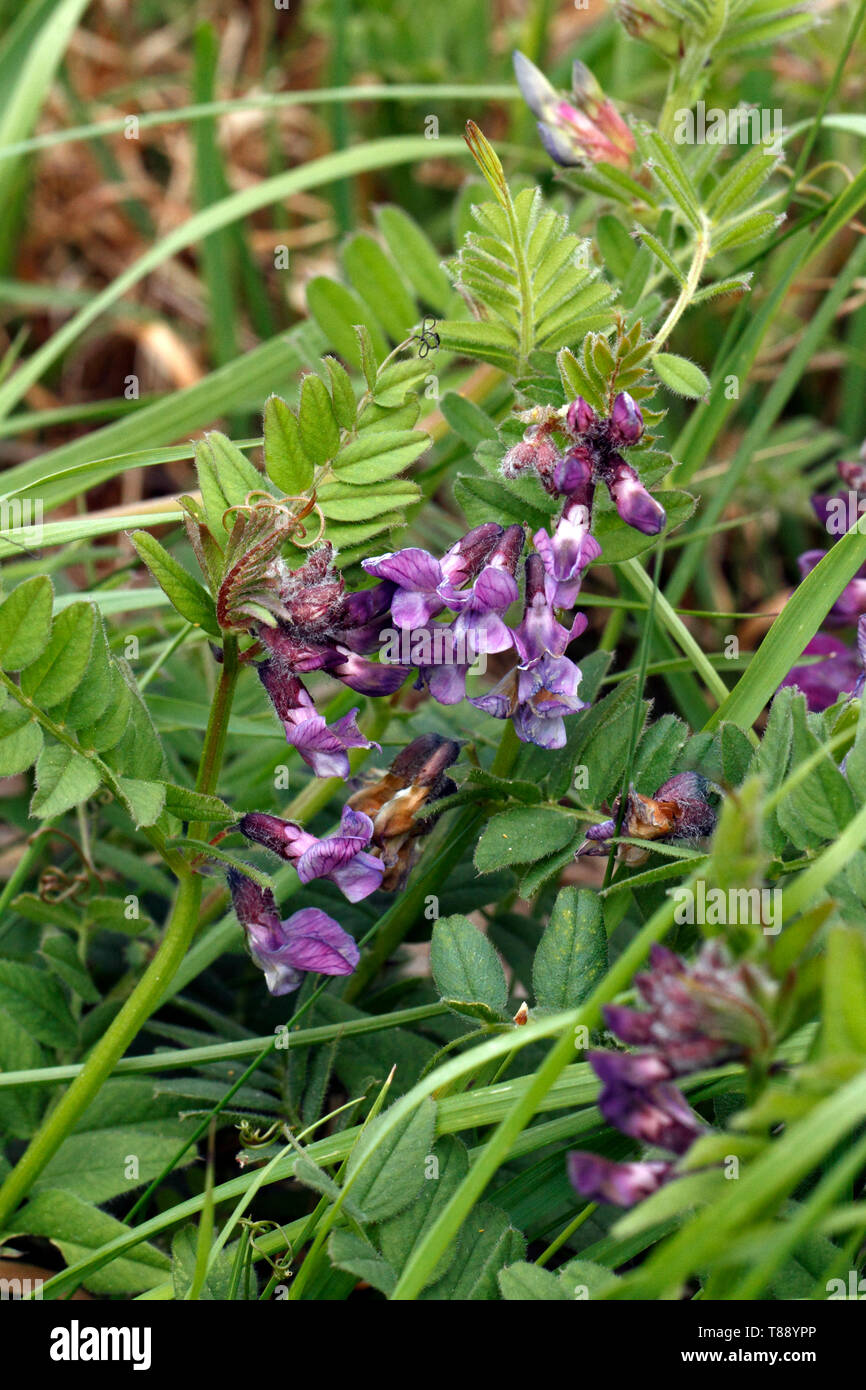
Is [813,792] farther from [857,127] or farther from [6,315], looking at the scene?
[6,315]

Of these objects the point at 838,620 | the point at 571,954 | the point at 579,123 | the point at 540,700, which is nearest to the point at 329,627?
the point at 540,700

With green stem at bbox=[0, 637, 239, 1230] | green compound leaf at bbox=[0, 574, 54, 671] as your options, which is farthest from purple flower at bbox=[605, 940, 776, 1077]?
green compound leaf at bbox=[0, 574, 54, 671]

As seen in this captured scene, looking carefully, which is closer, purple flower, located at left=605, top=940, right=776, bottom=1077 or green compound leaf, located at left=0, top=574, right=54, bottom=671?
purple flower, located at left=605, top=940, right=776, bottom=1077

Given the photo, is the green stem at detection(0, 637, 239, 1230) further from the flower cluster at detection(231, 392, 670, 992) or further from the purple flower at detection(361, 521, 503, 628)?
the purple flower at detection(361, 521, 503, 628)

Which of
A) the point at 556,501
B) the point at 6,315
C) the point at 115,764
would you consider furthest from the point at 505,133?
the point at 115,764

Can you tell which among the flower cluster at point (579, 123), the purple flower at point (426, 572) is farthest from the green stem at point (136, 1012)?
the flower cluster at point (579, 123)

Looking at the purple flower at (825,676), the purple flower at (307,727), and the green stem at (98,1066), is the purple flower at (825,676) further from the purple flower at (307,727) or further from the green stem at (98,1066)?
the green stem at (98,1066)
